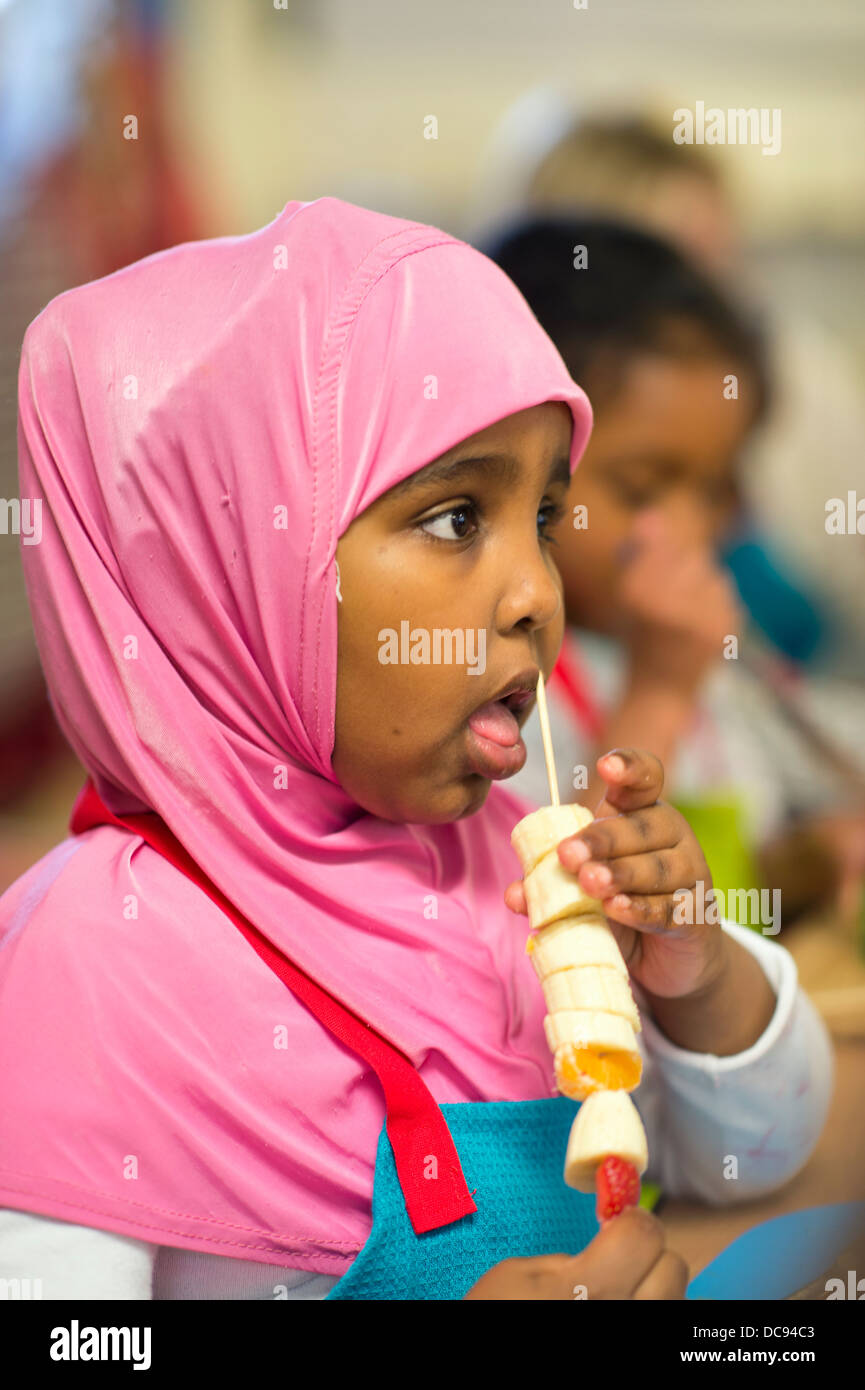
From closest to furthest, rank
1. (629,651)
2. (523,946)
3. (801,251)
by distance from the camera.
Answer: (523,946)
(629,651)
(801,251)

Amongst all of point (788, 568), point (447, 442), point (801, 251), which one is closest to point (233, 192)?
point (801, 251)

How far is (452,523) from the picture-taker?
814 mm

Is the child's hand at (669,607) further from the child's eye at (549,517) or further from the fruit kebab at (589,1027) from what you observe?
the fruit kebab at (589,1027)

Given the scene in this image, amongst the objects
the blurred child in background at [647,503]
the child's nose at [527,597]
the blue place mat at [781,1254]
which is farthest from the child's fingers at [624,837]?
the blurred child in background at [647,503]

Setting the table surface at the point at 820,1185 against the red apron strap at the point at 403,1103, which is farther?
the table surface at the point at 820,1185

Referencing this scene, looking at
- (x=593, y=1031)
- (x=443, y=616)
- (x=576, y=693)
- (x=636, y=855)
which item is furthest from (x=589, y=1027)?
(x=576, y=693)

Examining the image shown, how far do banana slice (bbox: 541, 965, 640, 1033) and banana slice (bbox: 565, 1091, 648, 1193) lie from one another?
43 millimetres

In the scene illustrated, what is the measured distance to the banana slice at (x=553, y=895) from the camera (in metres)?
0.77

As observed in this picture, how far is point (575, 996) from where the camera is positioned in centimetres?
75

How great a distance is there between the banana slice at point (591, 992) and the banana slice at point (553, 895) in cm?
3

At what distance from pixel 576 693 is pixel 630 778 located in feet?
2.39

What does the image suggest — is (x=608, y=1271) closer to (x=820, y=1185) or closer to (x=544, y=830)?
(x=544, y=830)

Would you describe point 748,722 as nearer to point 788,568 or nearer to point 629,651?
point 629,651

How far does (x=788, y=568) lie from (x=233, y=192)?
2.07 m
